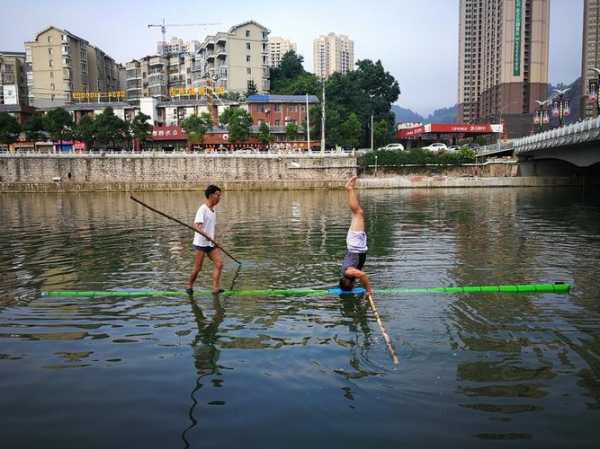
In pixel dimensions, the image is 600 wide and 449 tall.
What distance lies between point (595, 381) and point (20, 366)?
733cm

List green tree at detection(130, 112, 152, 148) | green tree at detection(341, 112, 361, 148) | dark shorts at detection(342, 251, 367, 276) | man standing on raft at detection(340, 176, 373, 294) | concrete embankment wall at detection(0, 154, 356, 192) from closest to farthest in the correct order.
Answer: man standing on raft at detection(340, 176, 373, 294)
dark shorts at detection(342, 251, 367, 276)
concrete embankment wall at detection(0, 154, 356, 192)
green tree at detection(130, 112, 152, 148)
green tree at detection(341, 112, 361, 148)

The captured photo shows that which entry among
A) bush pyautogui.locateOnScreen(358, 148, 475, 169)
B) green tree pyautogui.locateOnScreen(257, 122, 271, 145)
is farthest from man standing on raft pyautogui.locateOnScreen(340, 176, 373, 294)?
green tree pyautogui.locateOnScreen(257, 122, 271, 145)

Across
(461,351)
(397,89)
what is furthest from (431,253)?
(397,89)

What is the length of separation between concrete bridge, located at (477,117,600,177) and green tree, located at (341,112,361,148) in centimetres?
1681

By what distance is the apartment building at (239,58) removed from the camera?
8425 cm

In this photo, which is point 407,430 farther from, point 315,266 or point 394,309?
point 315,266

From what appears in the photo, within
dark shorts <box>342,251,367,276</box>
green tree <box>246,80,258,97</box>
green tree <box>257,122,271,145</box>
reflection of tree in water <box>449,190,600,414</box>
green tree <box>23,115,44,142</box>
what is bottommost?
reflection of tree in water <box>449,190,600,414</box>

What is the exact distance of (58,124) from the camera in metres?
62.6

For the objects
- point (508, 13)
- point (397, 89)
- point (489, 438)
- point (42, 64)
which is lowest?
point (489, 438)

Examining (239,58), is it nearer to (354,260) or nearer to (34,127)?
(34,127)

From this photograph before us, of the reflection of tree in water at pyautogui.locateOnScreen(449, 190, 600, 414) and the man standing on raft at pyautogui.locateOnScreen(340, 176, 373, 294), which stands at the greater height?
the man standing on raft at pyautogui.locateOnScreen(340, 176, 373, 294)

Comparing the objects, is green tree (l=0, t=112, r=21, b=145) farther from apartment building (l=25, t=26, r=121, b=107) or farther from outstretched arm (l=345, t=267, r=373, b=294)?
outstretched arm (l=345, t=267, r=373, b=294)

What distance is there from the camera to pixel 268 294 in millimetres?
9828

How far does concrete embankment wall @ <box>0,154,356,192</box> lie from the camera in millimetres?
52969
